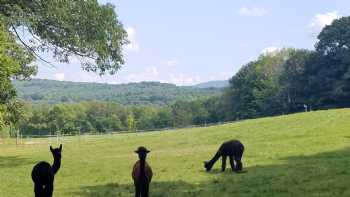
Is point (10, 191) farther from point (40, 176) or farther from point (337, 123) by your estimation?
point (337, 123)

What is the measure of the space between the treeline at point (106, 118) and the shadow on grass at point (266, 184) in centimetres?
10248

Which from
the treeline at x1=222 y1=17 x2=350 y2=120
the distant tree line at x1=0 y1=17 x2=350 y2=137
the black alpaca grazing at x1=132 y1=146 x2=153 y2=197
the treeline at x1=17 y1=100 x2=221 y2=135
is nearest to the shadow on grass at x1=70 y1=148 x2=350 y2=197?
the black alpaca grazing at x1=132 y1=146 x2=153 y2=197

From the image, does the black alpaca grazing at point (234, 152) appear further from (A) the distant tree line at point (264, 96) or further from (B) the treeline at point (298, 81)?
(B) the treeline at point (298, 81)

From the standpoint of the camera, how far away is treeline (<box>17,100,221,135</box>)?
13862 cm

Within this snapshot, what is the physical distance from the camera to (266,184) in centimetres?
1822

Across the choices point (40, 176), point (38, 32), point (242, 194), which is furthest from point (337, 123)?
point (40, 176)

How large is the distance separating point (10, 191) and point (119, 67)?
48.5 ft

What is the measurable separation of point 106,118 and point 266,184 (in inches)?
5909

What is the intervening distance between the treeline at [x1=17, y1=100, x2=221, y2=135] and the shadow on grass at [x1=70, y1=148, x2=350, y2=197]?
4035 inches

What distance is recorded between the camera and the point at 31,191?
20266 mm

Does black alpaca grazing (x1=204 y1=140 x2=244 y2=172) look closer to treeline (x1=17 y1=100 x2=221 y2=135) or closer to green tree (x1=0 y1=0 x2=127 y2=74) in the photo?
green tree (x1=0 y1=0 x2=127 y2=74)

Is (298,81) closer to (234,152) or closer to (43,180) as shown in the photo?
(234,152)

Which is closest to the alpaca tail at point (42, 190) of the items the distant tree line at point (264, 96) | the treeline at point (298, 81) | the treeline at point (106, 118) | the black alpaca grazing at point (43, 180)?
the black alpaca grazing at point (43, 180)

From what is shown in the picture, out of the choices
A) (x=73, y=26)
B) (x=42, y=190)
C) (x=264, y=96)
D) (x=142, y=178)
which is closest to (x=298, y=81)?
(x=264, y=96)
